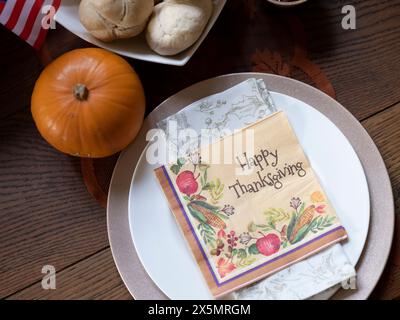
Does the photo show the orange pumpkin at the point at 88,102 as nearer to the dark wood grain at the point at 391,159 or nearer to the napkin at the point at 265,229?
the napkin at the point at 265,229

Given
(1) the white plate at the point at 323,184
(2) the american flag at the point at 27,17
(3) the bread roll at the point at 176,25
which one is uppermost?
(2) the american flag at the point at 27,17

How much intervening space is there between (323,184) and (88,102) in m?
0.35

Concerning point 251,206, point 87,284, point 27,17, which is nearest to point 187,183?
point 251,206

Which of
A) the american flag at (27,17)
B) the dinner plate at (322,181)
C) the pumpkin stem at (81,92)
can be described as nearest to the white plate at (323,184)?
the dinner plate at (322,181)

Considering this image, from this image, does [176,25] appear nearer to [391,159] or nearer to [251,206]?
[251,206]

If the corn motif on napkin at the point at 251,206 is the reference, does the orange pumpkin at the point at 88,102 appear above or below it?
above

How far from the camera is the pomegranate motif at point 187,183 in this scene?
0.74 m

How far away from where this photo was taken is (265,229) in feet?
2.39

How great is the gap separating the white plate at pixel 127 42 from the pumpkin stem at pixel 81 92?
80mm

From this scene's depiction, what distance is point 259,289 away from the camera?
0.71 meters

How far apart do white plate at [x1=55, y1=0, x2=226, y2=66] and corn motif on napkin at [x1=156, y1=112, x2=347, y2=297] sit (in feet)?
0.45

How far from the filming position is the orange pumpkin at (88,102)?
706mm

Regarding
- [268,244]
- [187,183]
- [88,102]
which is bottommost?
[268,244]

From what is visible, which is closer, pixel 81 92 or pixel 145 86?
pixel 81 92
